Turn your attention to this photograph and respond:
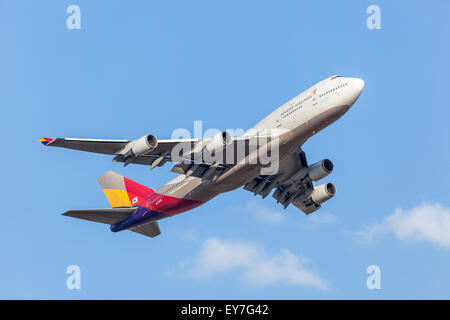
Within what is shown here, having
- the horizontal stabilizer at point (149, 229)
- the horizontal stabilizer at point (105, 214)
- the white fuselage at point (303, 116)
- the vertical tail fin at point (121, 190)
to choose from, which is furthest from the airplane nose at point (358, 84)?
the horizontal stabilizer at point (149, 229)

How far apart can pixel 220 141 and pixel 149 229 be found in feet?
47.7

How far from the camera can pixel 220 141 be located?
43.6m

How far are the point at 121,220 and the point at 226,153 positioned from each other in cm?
1201

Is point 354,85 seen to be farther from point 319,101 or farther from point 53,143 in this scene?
point 53,143

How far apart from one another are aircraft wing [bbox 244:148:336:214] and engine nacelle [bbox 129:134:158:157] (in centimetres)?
1178

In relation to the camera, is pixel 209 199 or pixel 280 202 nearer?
pixel 209 199

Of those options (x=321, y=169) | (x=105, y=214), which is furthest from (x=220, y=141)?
(x=105, y=214)

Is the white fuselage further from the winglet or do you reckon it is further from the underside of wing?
the winglet

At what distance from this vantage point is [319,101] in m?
43.3

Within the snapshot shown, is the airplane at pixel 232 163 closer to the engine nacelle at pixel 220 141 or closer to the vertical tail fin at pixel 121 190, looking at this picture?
the engine nacelle at pixel 220 141

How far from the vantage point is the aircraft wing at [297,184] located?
2010 inches

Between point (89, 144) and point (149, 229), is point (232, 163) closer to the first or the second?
point (89, 144)

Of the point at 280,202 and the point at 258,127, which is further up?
the point at 258,127

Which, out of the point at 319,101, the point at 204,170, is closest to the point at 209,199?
the point at 204,170
